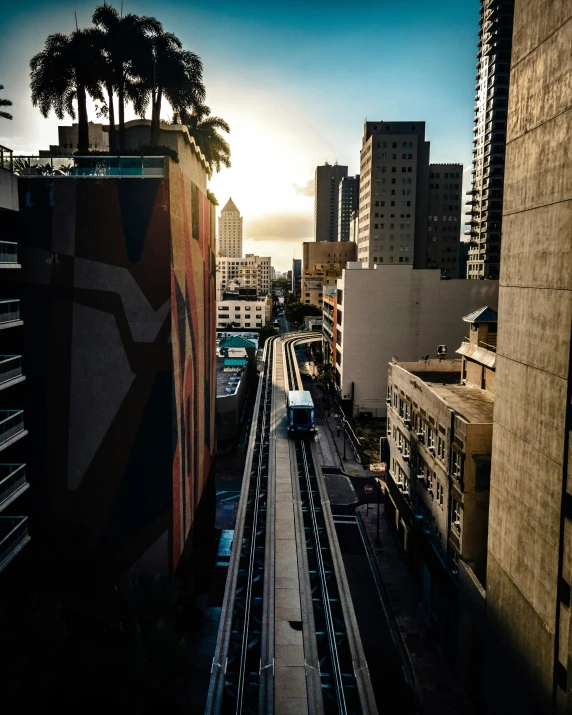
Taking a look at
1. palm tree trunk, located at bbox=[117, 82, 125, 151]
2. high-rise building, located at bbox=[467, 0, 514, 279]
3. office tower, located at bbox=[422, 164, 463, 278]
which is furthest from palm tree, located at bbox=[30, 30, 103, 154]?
office tower, located at bbox=[422, 164, 463, 278]

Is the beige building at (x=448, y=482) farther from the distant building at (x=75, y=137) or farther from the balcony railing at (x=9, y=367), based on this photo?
the distant building at (x=75, y=137)

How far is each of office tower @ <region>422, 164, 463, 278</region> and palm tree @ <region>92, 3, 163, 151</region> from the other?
101 m

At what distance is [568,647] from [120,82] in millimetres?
36031

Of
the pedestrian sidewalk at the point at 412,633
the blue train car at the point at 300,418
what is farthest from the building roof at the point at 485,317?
the blue train car at the point at 300,418

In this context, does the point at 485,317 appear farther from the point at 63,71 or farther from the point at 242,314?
the point at 242,314

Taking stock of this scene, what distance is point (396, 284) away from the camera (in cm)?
6769

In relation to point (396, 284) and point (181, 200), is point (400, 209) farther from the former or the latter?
point (181, 200)

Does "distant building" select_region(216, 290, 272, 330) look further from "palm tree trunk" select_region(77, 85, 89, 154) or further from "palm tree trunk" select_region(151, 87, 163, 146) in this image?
"palm tree trunk" select_region(77, 85, 89, 154)

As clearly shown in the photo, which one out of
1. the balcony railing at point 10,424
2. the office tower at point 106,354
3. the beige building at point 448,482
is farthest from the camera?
the beige building at point 448,482

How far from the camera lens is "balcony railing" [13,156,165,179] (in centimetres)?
2184

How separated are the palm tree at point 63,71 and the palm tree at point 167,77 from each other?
11.9ft

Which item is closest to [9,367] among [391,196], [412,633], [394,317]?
[412,633]

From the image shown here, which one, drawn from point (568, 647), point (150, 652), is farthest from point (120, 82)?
point (568, 647)

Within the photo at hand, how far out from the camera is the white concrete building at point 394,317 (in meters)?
67.2
